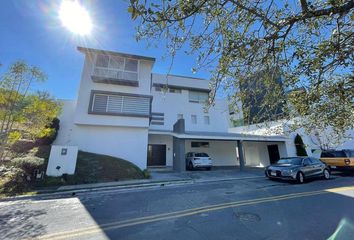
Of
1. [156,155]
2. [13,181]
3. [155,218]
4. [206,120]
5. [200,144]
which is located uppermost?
[206,120]

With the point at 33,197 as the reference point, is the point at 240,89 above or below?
above

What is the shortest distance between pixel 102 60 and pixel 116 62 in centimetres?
112

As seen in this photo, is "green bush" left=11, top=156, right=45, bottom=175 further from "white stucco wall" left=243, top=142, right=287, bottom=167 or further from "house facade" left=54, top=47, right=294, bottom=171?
"white stucco wall" left=243, top=142, right=287, bottom=167

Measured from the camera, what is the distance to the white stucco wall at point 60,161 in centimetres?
1032

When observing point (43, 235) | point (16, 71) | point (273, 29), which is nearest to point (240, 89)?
point (273, 29)

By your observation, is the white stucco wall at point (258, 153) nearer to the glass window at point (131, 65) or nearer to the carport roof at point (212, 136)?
the carport roof at point (212, 136)

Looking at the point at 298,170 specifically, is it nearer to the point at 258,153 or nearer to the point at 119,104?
the point at 258,153

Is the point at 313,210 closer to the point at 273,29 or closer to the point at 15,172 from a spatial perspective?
the point at 273,29

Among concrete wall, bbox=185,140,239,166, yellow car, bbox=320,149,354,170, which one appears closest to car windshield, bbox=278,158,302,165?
yellow car, bbox=320,149,354,170

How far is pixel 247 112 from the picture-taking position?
5164 millimetres

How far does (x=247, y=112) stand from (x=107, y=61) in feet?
44.1

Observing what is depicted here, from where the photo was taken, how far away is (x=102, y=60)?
14.9m

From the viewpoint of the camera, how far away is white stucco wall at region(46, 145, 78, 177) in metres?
10.3

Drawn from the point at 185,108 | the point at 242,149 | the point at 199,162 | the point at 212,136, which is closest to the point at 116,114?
the point at 212,136
